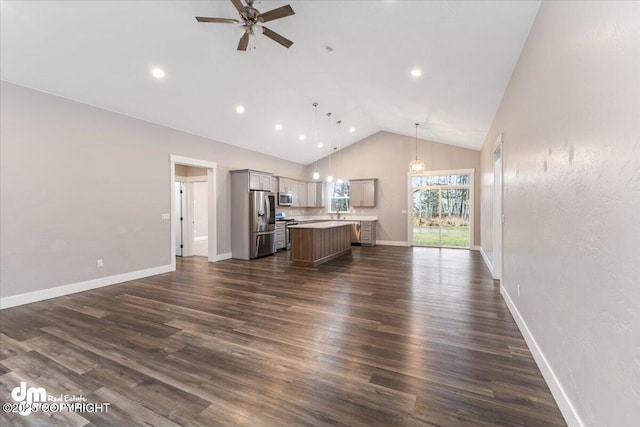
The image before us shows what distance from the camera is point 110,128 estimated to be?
4699 millimetres

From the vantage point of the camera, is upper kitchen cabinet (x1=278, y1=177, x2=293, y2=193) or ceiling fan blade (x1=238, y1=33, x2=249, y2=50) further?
upper kitchen cabinet (x1=278, y1=177, x2=293, y2=193)

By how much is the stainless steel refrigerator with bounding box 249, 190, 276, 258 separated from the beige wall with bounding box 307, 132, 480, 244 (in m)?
3.58

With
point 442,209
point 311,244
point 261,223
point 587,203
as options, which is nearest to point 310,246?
point 311,244

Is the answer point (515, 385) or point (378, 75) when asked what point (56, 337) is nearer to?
point (515, 385)

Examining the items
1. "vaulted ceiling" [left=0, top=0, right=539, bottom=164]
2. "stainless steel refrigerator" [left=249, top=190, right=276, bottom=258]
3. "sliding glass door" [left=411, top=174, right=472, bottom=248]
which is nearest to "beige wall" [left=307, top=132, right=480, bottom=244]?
"sliding glass door" [left=411, top=174, right=472, bottom=248]

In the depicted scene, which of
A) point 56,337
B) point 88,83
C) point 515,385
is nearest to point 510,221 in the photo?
point 515,385

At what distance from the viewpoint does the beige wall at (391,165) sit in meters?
8.59

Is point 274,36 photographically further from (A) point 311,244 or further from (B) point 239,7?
(A) point 311,244

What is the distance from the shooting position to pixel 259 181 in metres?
7.37

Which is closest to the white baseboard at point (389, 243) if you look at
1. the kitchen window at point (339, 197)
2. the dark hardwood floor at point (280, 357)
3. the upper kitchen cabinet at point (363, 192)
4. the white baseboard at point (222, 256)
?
the upper kitchen cabinet at point (363, 192)

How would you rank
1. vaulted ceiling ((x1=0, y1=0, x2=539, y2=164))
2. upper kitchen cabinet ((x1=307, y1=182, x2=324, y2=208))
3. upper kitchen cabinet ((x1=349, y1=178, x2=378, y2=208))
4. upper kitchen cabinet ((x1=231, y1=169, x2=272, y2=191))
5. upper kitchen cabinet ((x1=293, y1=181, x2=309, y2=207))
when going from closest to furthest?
vaulted ceiling ((x1=0, y1=0, x2=539, y2=164))
upper kitchen cabinet ((x1=231, y1=169, x2=272, y2=191))
upper kitchen cabinet ((x1=349, y1=178, x2=378, y2=208))
upper kitchen cabinet ((x1=293, y1=181, x2=309, y2=207))
upper kitchen cabinet ((x1=307, y1=182, x2=324, y2=208))

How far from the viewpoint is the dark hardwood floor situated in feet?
5.71

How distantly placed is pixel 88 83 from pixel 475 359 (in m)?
5.97

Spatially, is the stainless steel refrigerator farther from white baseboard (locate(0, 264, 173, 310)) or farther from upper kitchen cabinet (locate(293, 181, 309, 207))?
white baseboard (locate(0, 264, 173, 310))
